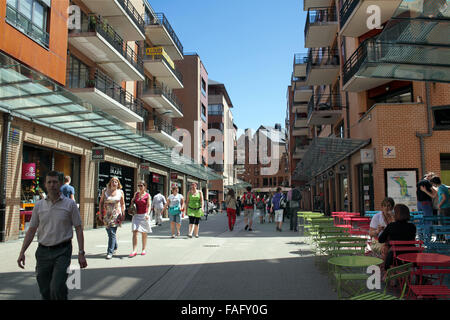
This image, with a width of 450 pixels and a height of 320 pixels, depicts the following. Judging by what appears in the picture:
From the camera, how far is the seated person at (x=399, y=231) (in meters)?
5.60

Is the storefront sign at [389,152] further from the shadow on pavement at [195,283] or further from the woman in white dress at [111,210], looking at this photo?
the woman in white dress at [111,210]

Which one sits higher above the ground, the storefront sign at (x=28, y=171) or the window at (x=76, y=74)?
the window at (x=76, y=74)

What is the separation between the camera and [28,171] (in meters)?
12.5

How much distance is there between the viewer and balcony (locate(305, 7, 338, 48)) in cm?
2388

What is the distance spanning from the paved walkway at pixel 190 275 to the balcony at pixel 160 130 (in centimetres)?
1798

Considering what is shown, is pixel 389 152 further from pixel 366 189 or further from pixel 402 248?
pixel 402 248

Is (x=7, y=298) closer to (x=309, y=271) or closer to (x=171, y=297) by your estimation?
(x=171, y=297)

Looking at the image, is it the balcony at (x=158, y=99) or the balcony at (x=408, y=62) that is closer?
the balcony at (x=408, y=62)

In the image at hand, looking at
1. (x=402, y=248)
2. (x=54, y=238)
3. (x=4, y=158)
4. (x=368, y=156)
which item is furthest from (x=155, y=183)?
(x=54, y=238)

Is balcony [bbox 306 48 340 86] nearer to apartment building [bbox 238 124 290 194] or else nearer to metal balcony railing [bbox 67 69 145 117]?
metal balcony railing [bbox 67 69 145 117]

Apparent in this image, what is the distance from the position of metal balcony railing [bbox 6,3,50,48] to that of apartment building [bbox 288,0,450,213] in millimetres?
10278

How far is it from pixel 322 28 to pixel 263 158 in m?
76.3

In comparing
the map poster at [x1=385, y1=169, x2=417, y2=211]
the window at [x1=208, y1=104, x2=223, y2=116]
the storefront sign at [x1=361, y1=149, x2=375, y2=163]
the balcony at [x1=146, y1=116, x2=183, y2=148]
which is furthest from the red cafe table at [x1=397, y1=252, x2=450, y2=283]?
the window at [x1=208, y1=104, x2=223, y2=116]

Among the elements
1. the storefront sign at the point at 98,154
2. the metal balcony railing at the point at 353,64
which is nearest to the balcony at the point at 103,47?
the storefront sign at the point at 98,154
